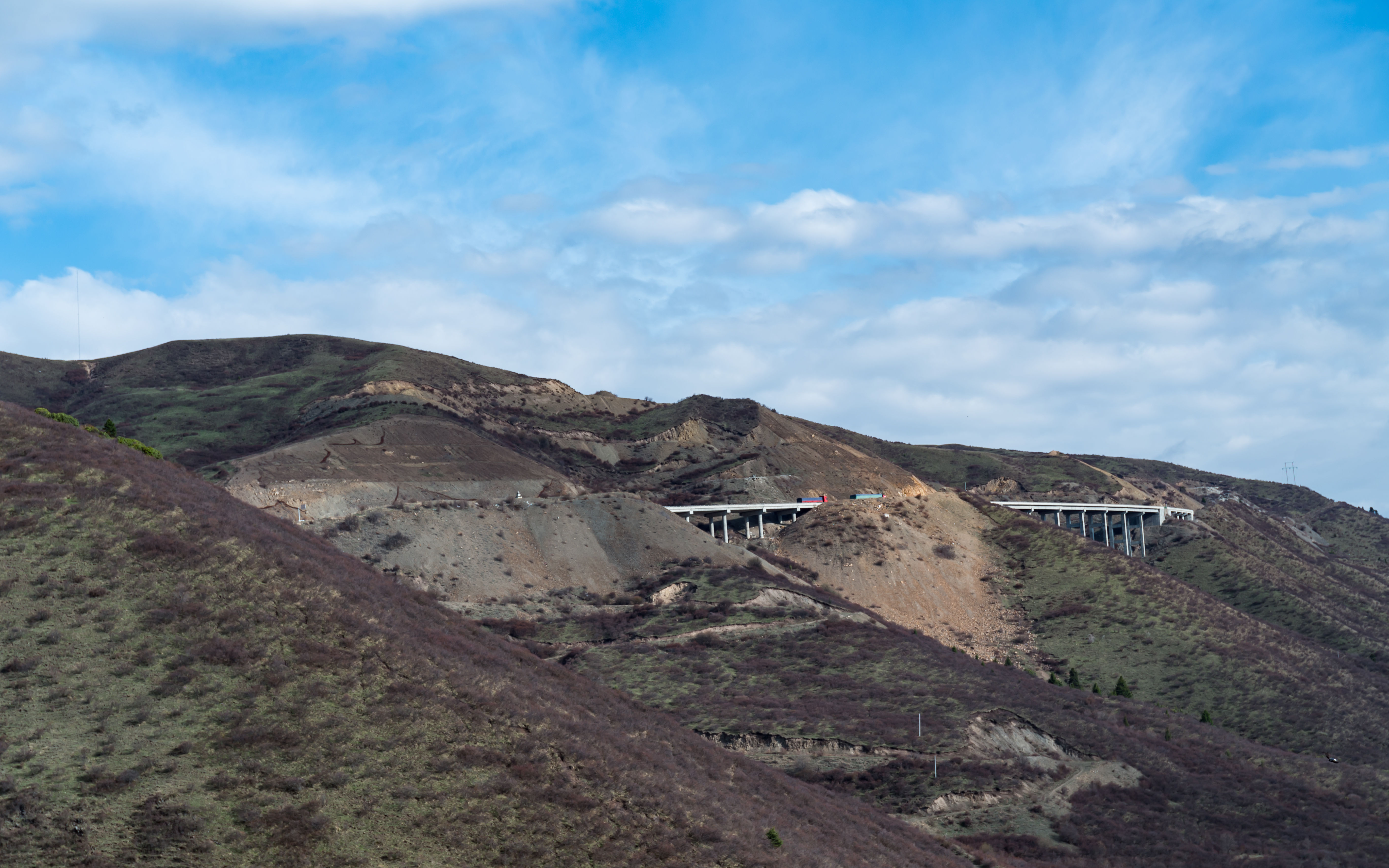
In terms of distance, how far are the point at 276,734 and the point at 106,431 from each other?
41298 millimetres

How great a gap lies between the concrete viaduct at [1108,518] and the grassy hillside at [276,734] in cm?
10297

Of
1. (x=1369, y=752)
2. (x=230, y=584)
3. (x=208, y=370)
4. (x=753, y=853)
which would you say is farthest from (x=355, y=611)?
(x=208, y=370)

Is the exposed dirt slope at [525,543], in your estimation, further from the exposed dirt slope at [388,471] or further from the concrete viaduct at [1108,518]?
the concrete viaduct at [1108,518]

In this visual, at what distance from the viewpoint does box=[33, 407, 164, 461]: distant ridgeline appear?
44156mm

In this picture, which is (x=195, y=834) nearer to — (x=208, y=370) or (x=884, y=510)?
(x=884, y=510)

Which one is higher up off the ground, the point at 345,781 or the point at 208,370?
the point at 208,370

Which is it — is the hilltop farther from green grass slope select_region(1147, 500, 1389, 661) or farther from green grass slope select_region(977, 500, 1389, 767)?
green grass slope select_region(1147, 500, 1389, 661)

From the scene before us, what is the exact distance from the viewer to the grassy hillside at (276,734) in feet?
65.8

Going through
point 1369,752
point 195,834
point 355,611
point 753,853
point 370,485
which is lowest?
point 1369,752

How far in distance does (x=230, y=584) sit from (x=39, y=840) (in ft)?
33.8

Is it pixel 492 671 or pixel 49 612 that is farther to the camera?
pixel 492 671

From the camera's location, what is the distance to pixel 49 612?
25.8m

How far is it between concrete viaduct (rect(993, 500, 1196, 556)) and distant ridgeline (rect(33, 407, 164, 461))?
98418mm

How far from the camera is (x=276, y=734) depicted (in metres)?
22.5
